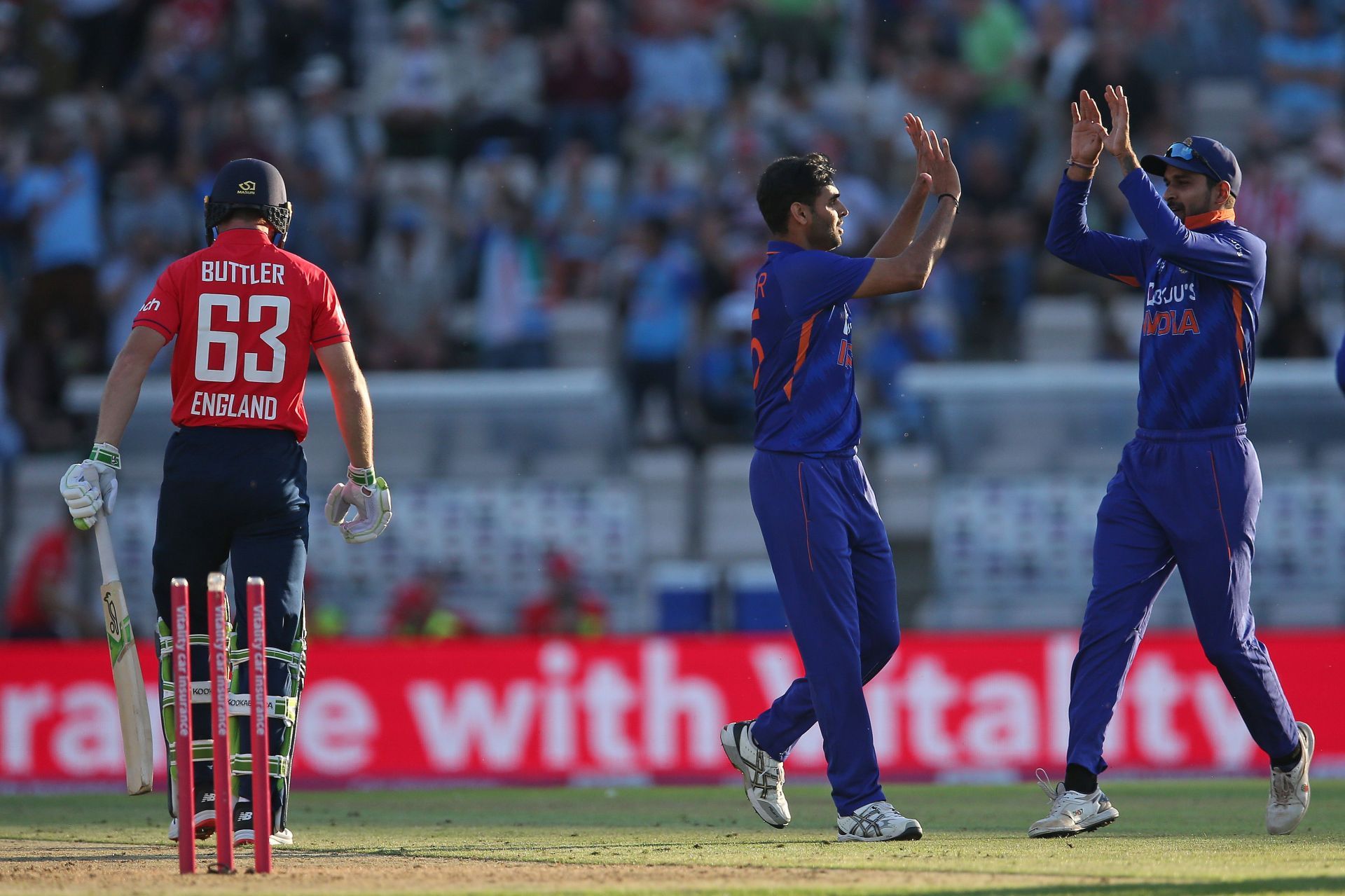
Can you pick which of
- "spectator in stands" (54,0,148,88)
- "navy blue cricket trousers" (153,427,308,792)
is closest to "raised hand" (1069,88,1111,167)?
"navy blue cricket trousers" (153,427,308,792)

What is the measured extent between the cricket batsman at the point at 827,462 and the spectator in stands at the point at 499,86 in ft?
34.0

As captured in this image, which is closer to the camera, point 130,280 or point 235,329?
point 235,329

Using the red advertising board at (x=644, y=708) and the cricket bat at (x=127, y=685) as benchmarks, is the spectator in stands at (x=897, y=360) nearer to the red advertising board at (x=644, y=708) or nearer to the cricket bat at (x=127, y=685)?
the red advertising board at (x=644, y=708)

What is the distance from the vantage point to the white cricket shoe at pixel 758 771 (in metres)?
6.73

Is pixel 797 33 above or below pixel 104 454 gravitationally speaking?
above

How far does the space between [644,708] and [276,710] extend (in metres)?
5.28

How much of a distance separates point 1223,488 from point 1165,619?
695cm

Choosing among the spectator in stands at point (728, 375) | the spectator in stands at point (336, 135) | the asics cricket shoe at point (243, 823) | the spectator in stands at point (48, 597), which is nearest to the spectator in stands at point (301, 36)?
the spectator in stands at point (336, 135)

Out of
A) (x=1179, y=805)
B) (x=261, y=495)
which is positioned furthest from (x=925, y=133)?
(x=1179, y=805)

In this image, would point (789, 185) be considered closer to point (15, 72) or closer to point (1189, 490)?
point (1189, 490)

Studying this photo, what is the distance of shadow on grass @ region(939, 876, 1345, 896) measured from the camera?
192 inches

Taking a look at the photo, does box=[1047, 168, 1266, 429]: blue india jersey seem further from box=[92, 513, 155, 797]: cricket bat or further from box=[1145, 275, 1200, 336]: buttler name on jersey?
box=[92, 513, 155, 797]: cricket bat

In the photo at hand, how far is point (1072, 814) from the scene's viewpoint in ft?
20.5

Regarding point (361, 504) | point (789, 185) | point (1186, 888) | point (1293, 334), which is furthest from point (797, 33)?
point (1186, 888)
